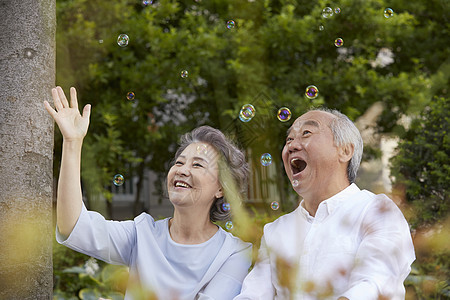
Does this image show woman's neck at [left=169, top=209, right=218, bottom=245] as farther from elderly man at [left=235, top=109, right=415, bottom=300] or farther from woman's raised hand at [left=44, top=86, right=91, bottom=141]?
woman's raised hand at [left=44, top=86, right=91, bottom=141]

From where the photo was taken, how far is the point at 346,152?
103 inches

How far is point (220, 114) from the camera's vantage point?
8.12 meters

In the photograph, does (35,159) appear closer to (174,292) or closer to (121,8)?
(174,292)

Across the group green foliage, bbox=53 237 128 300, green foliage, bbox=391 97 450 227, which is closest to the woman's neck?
green foliage, bbox=53 237 128 300

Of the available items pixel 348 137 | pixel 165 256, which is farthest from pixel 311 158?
pixel 165 256

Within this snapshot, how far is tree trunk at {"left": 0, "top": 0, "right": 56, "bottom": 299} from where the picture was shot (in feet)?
9.23

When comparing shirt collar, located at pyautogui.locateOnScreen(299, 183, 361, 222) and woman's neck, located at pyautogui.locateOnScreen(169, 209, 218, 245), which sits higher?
shirt collar, located at pyautogui.locateOnScreen(299, 183, 361, 222)

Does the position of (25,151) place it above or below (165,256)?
above

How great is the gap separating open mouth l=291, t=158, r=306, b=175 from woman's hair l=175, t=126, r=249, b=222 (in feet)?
1.44

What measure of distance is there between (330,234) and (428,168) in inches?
131

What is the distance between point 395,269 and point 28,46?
2121mm

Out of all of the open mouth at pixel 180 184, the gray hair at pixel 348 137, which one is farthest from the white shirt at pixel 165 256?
the gray hair at pixel 348 137

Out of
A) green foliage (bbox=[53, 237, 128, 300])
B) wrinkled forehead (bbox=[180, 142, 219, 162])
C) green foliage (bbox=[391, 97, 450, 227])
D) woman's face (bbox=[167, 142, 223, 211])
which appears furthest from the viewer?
green foliage (bbox=[391, 97, 450, 227])

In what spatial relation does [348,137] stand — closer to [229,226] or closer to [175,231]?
[229,226]
